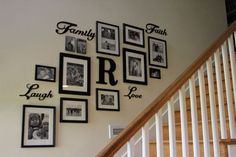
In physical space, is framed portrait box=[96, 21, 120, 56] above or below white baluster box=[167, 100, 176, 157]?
above

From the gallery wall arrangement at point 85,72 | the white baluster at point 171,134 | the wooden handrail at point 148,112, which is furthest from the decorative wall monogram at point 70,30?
the white baluster at point 171,134

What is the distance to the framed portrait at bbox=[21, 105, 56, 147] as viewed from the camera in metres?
2.46

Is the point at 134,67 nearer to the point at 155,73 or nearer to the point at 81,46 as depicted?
the point at 155,73

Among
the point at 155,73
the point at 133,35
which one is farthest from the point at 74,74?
the point at 155,73

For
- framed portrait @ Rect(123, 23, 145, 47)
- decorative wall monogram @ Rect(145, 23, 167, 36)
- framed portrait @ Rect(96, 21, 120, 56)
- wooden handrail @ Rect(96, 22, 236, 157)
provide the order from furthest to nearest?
decorative wall monogram @ Rect(145, 23, 167, 36), framed portrait @ Rect(123, 23, 145, 47), framed portrait @ Rect(96, 21, 120, 56), wooden handrail @ Rect(96, 22, 236, 157)

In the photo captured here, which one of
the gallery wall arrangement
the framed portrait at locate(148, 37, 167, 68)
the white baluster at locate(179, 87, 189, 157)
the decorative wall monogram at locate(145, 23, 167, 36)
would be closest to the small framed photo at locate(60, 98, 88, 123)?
the gallery wall arrangement

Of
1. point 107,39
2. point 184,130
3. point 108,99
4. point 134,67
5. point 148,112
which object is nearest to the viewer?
point 148,112

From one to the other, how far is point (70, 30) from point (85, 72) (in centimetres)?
46

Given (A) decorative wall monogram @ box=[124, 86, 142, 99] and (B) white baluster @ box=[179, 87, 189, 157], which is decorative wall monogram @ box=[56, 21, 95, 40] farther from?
(B) white baluster @ box=[179, 87, 189, 157]

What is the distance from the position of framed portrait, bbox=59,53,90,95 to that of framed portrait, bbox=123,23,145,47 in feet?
2.04

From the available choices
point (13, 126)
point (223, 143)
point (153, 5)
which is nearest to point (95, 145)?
point (13, 126)

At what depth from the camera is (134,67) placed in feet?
10.7

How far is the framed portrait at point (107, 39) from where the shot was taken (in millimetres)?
3066

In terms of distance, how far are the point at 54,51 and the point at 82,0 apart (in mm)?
692
